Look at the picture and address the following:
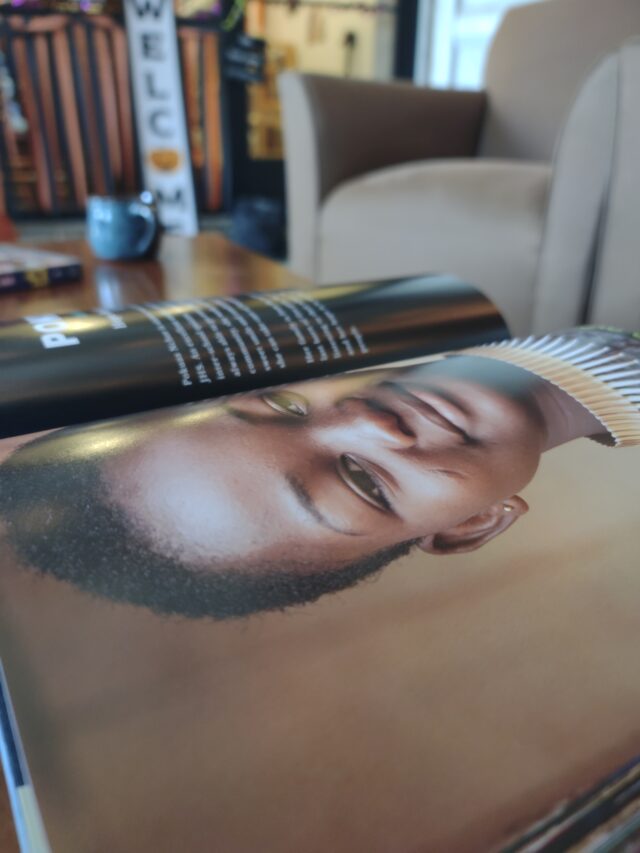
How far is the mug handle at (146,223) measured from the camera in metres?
0.77

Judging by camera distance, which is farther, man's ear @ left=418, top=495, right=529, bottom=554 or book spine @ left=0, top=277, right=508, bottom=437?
book spine @ left=0, top=277, right=508, bottom=437

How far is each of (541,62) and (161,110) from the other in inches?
56.5

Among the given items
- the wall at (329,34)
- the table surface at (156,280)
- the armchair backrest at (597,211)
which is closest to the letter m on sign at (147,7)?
the wall at (329,34)

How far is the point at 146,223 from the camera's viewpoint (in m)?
0.78

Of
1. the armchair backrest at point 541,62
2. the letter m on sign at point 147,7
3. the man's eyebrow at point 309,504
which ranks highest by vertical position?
the letter m on sign at point 147,7

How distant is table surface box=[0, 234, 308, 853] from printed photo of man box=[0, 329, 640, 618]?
1.24 ft

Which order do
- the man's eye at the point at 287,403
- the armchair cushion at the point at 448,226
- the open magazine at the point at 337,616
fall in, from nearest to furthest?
the open magazine at the point at 337,616, the man's eye at the point at 287,403, the armchair cushion at the point at 448,226

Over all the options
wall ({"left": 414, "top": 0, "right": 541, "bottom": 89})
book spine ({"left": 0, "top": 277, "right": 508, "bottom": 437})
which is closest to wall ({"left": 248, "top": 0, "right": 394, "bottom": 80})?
wall ({"left": 414, "top": 0, "right": 541, "bottom": 89})

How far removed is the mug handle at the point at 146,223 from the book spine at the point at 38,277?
0.12 meters

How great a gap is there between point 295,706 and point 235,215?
96.3 inches

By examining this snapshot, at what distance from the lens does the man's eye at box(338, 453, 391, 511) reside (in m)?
0.22

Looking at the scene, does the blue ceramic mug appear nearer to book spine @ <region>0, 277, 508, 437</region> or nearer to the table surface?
the table surface

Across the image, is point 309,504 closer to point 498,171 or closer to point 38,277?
point 38,277

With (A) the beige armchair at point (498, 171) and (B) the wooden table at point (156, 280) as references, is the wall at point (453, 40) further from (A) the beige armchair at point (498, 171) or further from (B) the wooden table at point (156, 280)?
(B) the wooden table at point (156, 280)
